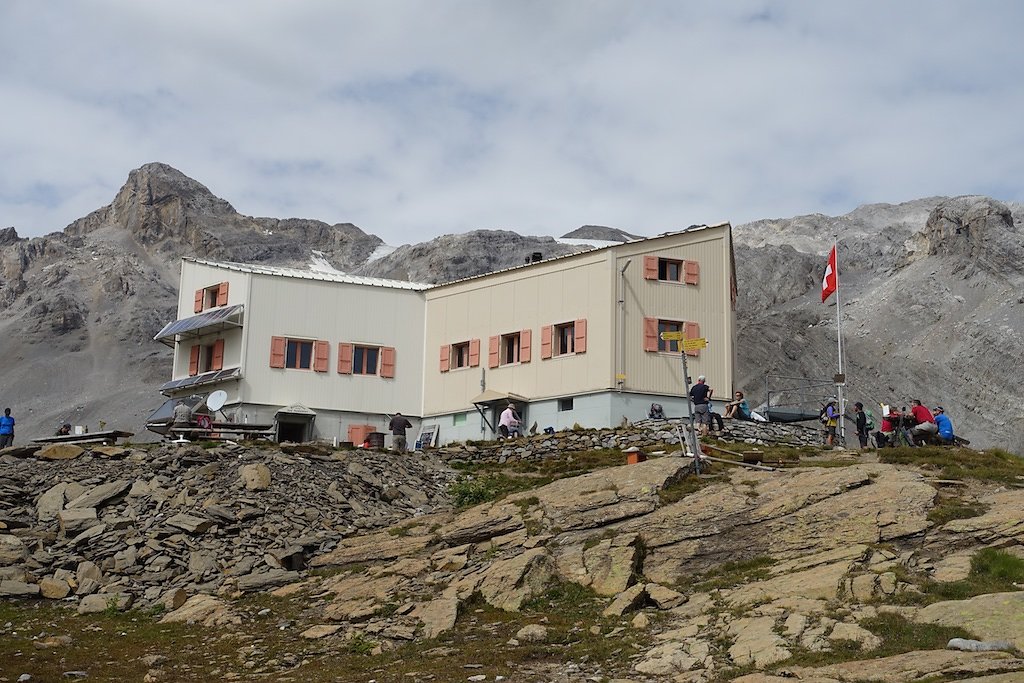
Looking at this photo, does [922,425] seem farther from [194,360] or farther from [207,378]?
[194,360]

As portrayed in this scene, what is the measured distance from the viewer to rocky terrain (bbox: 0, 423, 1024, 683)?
64.2 feet

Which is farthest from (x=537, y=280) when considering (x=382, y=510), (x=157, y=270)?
(x=157, y=270)

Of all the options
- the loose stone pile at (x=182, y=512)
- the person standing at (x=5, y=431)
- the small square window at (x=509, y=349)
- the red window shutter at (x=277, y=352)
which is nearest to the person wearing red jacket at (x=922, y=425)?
the loose stone pile at (x=182, y=512)

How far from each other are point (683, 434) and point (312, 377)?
60.0 feet

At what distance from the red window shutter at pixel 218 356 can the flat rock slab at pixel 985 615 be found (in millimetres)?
35289

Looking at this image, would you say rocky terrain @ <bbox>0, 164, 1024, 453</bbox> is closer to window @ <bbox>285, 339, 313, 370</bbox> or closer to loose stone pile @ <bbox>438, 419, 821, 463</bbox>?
window @ <bbox>285, 339, 313, 370</bbox>

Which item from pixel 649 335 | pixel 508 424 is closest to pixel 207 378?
pixel 508 424

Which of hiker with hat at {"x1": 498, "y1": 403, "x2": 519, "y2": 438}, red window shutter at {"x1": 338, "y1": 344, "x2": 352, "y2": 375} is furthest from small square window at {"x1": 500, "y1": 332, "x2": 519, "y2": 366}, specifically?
red window shutter at {"x1": 338, "y1": 344, "x2": 352, "y2": 375}

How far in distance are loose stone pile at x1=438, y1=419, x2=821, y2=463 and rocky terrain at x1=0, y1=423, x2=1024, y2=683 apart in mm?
3299

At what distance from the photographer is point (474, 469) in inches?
1452

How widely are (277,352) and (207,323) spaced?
3405mm

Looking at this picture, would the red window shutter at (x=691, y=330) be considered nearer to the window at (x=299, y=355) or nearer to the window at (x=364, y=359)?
the window at (x=364, y=359)

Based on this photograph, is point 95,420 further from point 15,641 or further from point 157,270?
point 15,641

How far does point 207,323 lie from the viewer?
158 feet
